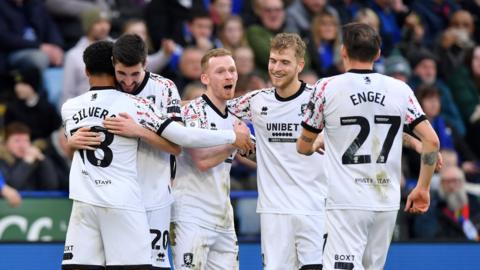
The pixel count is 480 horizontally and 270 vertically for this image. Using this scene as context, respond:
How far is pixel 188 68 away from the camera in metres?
15.3

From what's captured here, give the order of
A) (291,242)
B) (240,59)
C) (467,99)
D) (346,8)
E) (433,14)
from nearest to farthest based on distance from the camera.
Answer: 1. (291,242)
2. (240,59)
3. (467,99)
4. (346,8)
5. (433,14)

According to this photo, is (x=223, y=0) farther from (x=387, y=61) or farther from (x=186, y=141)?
(x=186, y=141)

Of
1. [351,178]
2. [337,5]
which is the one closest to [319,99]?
[351,178]

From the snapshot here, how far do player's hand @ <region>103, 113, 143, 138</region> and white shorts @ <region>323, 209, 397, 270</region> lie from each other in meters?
1.57

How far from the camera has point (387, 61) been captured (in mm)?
17141

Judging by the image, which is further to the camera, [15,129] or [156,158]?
[15,129]

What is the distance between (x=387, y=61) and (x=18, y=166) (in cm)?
566

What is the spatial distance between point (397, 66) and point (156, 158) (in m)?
7.56

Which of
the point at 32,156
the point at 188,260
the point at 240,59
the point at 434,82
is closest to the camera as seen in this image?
the point at 188,260

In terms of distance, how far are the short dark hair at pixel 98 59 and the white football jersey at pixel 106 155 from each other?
0.14 meters

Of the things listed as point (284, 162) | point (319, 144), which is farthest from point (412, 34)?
point (319, 144)

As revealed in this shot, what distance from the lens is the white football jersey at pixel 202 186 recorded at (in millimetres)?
10234

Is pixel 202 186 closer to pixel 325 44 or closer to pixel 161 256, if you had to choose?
pixel 161 256

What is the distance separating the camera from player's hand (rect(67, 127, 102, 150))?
30.8 ft
